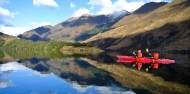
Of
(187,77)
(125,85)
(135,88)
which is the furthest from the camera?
(187,77)

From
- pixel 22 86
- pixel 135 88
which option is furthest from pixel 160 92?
pixel 22 86

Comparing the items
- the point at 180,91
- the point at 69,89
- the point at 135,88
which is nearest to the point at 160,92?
the point at 180,91

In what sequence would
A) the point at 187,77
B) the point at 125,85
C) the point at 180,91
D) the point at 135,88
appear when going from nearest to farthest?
1. the point at 180,91
2. the point at 135,88
3. the point at 125,85
4. the point at 187,77

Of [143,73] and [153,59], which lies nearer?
[143,73]

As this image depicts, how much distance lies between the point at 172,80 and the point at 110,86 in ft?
61.4

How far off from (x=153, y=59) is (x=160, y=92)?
4668cm

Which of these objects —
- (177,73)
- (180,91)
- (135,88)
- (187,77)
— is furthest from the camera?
(177,73)

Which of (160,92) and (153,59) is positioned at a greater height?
(153,59)

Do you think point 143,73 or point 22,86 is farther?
point 143,73

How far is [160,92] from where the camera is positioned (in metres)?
69.8

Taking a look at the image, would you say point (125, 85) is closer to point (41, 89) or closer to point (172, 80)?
point (172, 80)

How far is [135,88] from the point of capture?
7775cm

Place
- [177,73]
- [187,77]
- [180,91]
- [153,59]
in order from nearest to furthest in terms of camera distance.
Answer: [180,91] → [187,77] → [177,73] → [153,59]

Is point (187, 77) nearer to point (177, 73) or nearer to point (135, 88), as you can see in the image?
point (177, 73)
